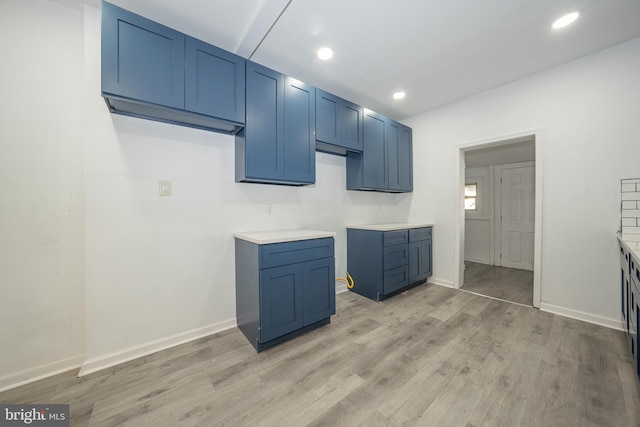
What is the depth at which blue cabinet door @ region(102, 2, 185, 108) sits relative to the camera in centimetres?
145

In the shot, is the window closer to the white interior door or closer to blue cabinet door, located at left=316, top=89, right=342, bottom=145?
the white interior door

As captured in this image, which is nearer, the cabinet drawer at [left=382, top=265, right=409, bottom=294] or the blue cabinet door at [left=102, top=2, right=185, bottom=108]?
the blue cabinet door at [left=102, top=2, right=185, bottom=108]

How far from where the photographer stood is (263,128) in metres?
2.07

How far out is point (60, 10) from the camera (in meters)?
1.61

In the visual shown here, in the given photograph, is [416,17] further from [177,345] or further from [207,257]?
[177,345]

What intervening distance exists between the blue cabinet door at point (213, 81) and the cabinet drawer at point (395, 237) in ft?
6.79

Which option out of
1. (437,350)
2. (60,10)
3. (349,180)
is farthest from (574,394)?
(60,10)

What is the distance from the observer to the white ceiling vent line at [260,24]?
1.63m

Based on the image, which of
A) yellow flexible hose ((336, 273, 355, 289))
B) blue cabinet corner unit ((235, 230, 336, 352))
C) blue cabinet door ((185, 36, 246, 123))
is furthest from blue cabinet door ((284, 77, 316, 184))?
yellow flexible hose ((336, 273, 355, 289))

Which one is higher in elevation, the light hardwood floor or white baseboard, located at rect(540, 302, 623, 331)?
white baseboard, located at rect(540, 302, 623, 331)

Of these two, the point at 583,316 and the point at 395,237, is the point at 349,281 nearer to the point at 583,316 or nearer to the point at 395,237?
the point at 395,237

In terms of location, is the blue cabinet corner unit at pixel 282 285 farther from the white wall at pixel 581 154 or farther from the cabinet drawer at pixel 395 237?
the white wall at pixel 581 154

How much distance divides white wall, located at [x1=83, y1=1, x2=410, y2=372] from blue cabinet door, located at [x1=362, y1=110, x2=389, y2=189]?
1.29 meters

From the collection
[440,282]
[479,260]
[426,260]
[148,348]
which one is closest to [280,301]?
[148,348]
